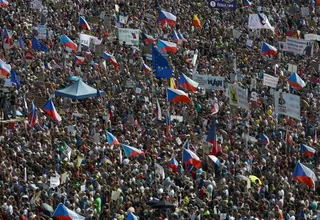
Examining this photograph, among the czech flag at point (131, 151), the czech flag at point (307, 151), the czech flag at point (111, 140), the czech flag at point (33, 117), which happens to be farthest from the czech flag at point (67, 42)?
the czech flag at point (307, 151)

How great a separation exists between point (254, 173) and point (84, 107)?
26.1 ft

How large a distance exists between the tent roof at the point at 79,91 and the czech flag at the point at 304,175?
8950mm

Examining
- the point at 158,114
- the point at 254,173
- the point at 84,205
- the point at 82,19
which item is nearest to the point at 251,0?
the point at 82,19

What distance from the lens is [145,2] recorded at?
52.5m

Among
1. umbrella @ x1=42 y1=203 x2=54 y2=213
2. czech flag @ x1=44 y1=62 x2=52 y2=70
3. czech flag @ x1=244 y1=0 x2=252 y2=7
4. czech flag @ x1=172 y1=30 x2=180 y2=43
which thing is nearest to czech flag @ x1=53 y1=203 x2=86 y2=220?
umbrella @ x1=42 y1=203 x2=54 y2=213

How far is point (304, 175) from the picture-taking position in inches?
1176

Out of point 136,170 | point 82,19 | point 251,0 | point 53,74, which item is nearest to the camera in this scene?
point 136,170

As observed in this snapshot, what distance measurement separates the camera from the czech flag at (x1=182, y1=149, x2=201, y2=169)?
31.2 meters

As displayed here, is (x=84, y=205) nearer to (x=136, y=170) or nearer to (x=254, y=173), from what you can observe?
(x=136, y=170)

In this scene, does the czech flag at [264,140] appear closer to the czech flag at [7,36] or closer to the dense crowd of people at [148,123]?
the dense crowd of people at [148,123]

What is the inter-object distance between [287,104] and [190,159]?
456 centimetres

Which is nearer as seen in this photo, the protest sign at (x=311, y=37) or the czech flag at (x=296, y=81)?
the czech flag at (x=296, y=81)

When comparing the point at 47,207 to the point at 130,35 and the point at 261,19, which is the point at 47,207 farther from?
the point at 261,19

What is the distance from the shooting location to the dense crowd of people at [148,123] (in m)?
29.0
